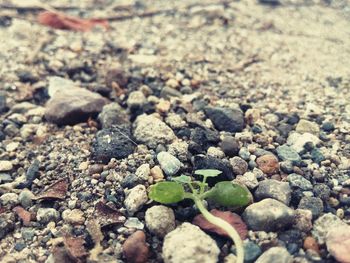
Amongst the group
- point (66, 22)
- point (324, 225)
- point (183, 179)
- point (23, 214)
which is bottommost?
point (23, 214)

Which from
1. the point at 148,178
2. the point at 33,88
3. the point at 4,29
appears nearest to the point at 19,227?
the point at 148,178

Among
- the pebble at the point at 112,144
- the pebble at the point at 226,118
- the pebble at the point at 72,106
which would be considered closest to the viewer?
the pebble at the point at 112,144

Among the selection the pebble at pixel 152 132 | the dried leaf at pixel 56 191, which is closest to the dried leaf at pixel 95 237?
the dried leaf at pixel 56 191

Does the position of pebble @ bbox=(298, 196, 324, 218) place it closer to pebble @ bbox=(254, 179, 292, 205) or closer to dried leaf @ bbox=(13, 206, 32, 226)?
pebble @ bbox=(254, 179, 292, 205)

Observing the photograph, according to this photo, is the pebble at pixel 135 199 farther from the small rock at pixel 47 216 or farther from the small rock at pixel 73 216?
the small rock at pixel 47 216

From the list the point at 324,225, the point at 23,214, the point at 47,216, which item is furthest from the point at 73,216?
the point at 324,225

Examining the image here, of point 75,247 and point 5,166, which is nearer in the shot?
point 75,247

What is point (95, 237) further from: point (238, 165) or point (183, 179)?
point (238, 165)

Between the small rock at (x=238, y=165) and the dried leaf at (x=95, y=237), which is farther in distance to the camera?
the small rock at (x=238, y=165)

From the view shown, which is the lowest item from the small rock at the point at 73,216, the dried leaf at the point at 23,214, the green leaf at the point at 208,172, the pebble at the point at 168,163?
the dried leaf at the point at 23,214
